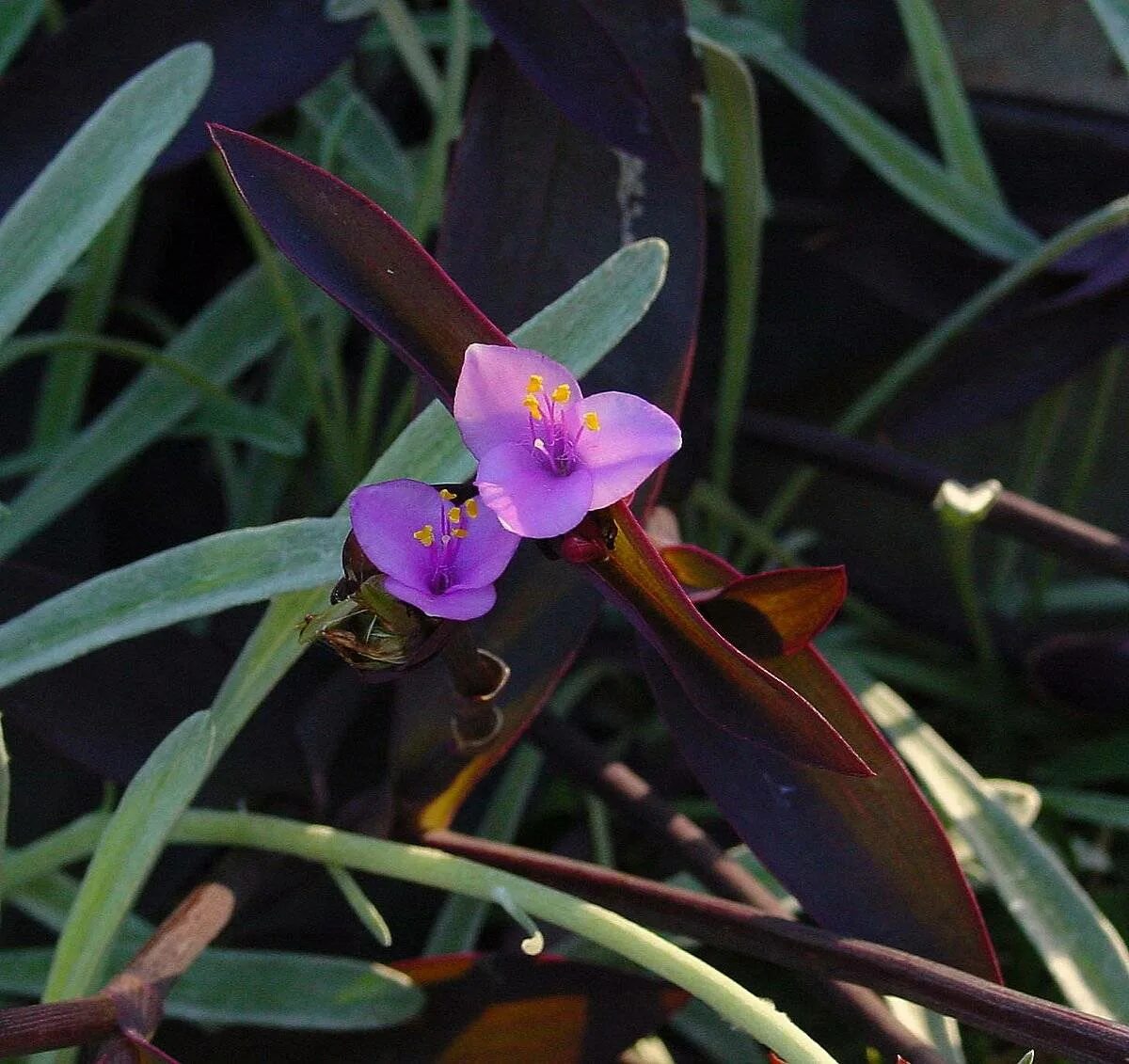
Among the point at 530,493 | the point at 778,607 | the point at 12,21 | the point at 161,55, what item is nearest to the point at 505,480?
the point at 530,493

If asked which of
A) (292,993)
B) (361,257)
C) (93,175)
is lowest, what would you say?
(292,993)

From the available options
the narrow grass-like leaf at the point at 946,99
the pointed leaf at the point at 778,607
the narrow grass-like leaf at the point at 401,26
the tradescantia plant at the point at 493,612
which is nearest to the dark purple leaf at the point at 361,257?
the tradescantia plant at the point at 493,612

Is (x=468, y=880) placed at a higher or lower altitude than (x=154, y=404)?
lower

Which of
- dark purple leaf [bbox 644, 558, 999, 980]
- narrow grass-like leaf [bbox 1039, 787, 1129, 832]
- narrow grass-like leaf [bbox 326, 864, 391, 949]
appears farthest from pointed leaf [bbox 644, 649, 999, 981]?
narrow grass-like leaf [bbox 1039, 787, 1129, 832]

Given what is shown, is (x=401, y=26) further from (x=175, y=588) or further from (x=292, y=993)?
(x=292, y=993)

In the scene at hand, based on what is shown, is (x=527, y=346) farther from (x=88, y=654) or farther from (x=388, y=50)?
(x=388, y=50)

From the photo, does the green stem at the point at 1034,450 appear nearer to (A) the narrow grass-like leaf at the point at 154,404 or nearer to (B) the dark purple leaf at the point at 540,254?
(B) the dark purple leaf at the point at 540,254
